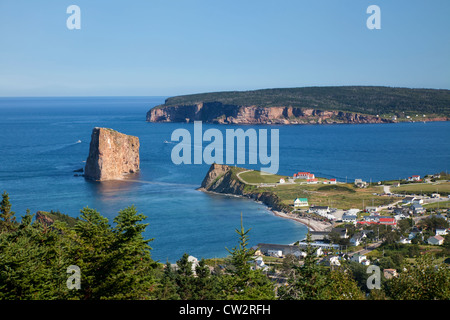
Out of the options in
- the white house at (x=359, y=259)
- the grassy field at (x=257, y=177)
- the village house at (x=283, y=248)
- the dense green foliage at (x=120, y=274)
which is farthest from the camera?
the grassy field at (x=257, y=177)

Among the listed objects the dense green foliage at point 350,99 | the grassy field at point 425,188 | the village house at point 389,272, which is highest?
the dense green foliage at point 350,99

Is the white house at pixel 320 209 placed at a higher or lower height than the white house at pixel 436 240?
lower

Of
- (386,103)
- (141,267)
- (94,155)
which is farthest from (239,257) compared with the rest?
(386,103)

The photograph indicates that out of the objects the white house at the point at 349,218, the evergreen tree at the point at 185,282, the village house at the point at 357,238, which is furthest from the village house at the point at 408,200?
the evergreen tree at the point at 185,282

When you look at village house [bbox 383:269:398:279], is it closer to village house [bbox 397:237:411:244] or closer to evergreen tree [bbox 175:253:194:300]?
village house [bbox 397:237:411:244]

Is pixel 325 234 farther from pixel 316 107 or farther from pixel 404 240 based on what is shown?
pixel 316 107

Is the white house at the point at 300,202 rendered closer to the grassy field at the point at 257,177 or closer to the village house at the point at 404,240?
the grassy field at the point at 257,177

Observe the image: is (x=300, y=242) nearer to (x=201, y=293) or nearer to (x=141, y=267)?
(x=201, y=293)

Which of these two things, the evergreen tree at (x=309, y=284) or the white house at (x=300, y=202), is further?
the white house at (x=300, y=202)
